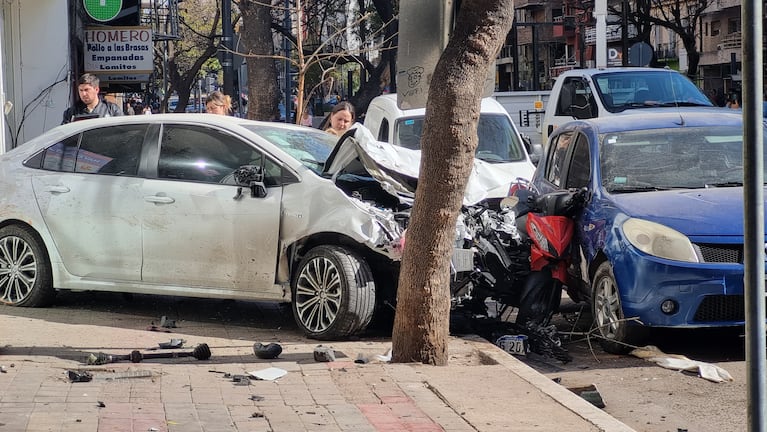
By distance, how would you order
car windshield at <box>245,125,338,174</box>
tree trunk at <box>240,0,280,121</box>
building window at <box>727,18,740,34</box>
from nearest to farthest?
car windshield at <box>245,125,338,174</box> < tree trunk at <box>240,0,280,121</box> < building window at <box>727,18,740,34</box>

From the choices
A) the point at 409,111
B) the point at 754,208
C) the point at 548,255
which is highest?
the point at 409,111

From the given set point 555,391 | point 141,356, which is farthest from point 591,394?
point 141,356

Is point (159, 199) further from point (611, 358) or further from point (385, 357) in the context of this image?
point (611, 358)

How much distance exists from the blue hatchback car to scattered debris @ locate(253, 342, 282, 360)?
2.35 meters

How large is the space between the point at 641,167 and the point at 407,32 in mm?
2683

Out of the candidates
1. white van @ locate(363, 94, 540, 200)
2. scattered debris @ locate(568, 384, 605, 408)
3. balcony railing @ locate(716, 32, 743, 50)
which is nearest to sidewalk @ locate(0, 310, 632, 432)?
scattered debris @ locate(568, 384, 605, 408)

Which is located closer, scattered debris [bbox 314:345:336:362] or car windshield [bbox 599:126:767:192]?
scattered debris [bbox 314:345:336:362]

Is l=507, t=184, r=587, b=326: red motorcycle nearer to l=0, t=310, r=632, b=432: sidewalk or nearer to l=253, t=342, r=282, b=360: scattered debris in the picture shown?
l=0, t=310, r=632, b=432: sidewalk

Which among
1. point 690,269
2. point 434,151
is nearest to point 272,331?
point 434,151

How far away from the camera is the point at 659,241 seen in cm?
796

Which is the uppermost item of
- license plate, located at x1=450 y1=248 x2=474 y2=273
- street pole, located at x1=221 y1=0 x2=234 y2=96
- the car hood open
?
street pole, located at x1=221 y1=0 x2=234 y2=96

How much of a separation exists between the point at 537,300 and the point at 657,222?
4.09 ft

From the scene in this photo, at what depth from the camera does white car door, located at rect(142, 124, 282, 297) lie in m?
8.78

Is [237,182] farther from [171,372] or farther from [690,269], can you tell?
[690,269]
